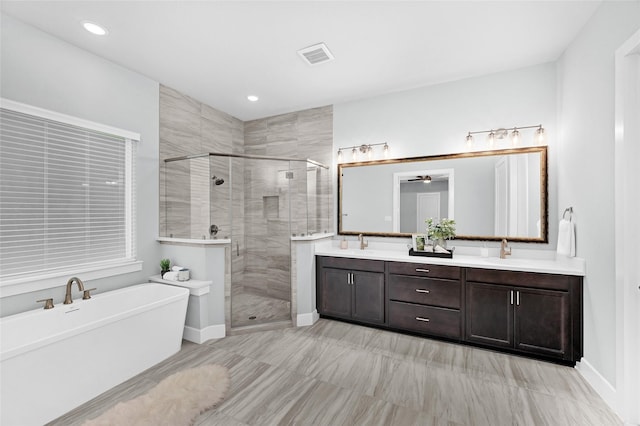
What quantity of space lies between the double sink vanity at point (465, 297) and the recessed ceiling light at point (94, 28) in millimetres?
2921

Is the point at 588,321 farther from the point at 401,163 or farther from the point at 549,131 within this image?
the point at 401,163

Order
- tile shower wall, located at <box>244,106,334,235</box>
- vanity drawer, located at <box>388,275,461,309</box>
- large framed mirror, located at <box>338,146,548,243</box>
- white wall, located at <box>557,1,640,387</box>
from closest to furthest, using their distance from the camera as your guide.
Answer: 1. white wall, located at <box>557,1,640,387</box>
2. vanity drawer, located at <box>388,275,461,309</box>
3. large framed mirror, located at <box>338,146,548,243</box>
4. tile shower wall, located at <box>244,106,334,235</box>

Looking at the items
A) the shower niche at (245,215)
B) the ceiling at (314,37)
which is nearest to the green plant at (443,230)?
the shower niche at (245,215)

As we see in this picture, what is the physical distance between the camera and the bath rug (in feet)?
5.75

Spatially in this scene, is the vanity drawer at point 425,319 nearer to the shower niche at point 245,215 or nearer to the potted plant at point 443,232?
the potted plant at point 443,232

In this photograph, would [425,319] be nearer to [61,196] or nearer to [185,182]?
[185,182]

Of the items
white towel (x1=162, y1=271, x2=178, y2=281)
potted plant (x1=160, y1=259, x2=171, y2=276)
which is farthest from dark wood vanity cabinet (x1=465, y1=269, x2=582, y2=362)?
potted plant (x1=160, y1=259, x2=171, y2=276)

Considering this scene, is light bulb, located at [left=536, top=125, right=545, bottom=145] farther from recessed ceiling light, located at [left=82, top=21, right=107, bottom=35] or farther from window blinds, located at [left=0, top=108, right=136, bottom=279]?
window blinds, located at [left=0, top=108, right=136, bottom=279]

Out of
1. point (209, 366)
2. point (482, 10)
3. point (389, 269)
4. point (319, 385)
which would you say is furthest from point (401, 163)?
point (209, 366)

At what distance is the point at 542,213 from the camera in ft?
9.25

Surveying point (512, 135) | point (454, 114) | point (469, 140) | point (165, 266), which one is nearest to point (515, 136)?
point (512, 135)

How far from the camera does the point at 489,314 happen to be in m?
2.62

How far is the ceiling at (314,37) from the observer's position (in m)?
2.07

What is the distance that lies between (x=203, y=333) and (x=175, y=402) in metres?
0.99
